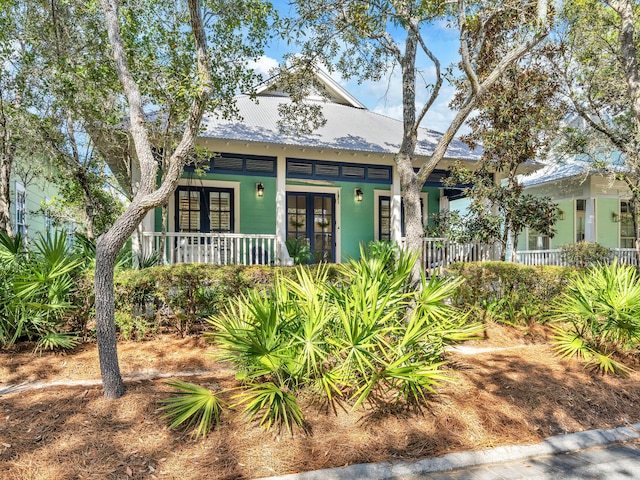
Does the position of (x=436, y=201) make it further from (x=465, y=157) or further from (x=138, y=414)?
(x=138, y=414)

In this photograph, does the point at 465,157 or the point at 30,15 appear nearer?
the point at 30,15

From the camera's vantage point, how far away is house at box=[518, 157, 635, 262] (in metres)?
13.6

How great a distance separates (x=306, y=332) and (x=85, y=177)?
7971 mm

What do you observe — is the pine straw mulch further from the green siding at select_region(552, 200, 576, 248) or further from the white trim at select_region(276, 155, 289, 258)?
the green siding at select_region(552, 200, 576, 248)

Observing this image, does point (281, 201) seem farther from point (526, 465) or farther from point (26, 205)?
point (26, 205)

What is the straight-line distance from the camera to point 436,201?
13.7 m

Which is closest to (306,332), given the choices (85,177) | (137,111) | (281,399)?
(281,399)

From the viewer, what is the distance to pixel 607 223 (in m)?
15.0

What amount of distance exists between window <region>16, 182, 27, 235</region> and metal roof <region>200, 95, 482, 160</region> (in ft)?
26.6

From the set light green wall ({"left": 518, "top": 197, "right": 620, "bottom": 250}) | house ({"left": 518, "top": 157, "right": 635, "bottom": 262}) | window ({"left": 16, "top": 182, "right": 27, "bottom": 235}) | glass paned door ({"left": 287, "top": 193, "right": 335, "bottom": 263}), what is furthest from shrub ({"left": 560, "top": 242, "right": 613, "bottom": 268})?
window ({"left": 16, "top": 182, "right": 27, "bottom": 235})

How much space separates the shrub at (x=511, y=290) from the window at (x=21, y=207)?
553 inches

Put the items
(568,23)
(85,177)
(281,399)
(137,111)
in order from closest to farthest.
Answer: (281,399) < (137,111) < (85,177) < (568,23)

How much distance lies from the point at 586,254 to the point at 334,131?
27.5 ft

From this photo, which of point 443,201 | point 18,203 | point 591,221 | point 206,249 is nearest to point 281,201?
point 206,249
